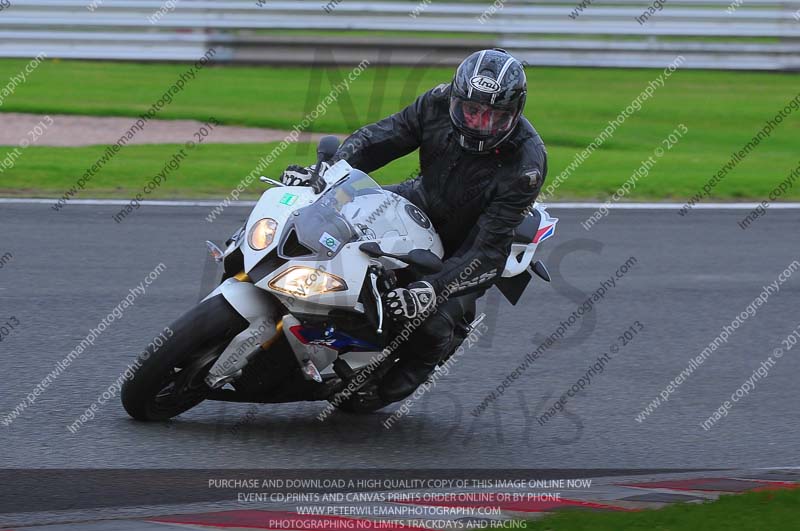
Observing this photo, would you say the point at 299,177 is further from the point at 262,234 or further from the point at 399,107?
the point at 399,107

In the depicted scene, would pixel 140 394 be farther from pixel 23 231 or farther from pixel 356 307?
pixel 23 231

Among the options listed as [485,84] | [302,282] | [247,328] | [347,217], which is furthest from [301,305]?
[485,84]

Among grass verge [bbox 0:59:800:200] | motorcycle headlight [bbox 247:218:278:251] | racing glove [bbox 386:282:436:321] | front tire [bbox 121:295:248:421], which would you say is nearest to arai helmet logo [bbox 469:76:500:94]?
racing glove [bbox 386:282:436:321]

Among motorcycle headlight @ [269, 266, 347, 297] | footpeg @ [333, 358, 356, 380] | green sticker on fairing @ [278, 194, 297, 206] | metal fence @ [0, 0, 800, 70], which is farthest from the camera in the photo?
metal fence @ [0, 0, 800, 70]

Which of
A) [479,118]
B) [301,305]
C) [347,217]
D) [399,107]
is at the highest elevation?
[479,118]

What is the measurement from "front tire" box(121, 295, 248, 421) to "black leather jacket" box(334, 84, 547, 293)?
0.92 metres

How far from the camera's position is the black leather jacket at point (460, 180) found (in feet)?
17.5

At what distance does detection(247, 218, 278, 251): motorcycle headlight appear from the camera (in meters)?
4.95

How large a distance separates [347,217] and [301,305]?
47 centimetres

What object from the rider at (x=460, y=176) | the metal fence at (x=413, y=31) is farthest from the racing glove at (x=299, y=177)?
the metal fence at (x=413, y=31)

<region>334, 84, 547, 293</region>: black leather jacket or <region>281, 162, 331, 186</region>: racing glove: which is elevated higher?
<region>334, 84, 547, 293</region>: black leather jacket

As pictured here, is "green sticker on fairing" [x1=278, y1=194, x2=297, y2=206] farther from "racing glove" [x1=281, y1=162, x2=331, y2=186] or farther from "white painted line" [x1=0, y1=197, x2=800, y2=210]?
"white painted line" [x1=0, y1=197, x2=800, y2=210]

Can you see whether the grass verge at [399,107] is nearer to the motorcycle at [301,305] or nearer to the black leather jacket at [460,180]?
the black leather jacket at [460,180]

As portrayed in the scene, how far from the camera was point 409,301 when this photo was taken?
16.5 ft
